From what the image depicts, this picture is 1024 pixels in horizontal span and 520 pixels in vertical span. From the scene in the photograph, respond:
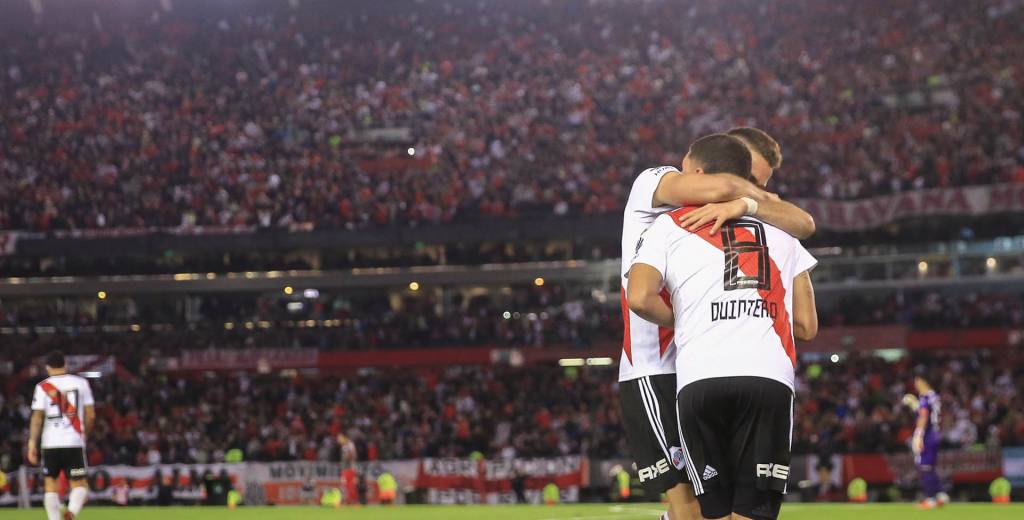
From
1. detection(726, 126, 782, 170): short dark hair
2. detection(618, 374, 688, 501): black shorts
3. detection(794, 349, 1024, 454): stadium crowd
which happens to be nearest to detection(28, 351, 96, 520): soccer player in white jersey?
detection(618, 374, 688, 501): black shorts

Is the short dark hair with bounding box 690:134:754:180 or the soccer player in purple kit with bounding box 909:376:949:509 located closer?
the short dark hair with bounding box 690:134:754:180

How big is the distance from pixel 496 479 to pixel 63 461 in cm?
1307

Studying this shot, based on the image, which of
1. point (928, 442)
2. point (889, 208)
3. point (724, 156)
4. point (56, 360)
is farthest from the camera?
point (889, 208)

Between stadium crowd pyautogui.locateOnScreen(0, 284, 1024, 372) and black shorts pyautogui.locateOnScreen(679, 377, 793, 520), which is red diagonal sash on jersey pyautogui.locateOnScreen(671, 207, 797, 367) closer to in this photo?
black shorts pyautogui.locateOnScreen(679, 377, 793, 520)

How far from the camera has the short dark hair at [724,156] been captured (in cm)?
515

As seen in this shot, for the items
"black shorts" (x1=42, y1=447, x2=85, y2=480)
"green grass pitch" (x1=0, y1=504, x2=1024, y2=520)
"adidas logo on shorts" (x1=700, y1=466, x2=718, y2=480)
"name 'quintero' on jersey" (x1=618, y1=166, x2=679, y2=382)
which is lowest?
"green grass pitch" (x1=0, y1=504, x2=1024, y2=520)

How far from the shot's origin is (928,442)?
19016 mm

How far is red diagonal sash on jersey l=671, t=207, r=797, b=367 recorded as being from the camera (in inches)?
195

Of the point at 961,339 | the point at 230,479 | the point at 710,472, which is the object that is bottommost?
the point at 230,479

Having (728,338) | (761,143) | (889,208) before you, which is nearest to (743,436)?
(728,338)

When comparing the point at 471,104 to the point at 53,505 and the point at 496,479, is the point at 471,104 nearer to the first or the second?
the point at 496,479

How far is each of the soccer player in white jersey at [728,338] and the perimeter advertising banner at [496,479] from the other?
2098cm

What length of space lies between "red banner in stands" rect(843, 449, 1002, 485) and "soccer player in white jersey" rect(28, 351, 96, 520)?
16.6m

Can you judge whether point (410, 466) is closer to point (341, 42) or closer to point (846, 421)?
point (846, 421)
